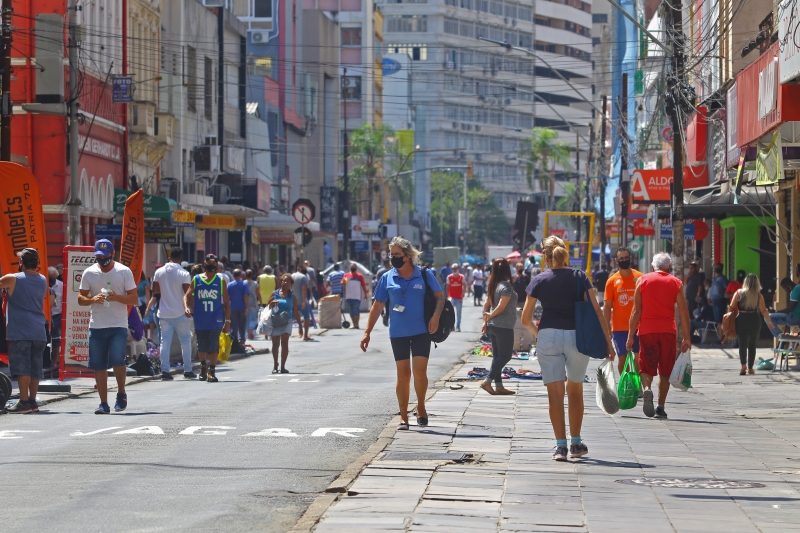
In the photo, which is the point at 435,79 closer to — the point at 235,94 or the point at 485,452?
the point at 235,94

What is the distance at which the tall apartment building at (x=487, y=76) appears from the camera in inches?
5699

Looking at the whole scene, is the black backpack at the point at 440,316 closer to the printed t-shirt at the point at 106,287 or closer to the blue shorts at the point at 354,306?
the printed t-shirt at the point at 106,287

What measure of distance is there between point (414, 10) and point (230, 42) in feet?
297

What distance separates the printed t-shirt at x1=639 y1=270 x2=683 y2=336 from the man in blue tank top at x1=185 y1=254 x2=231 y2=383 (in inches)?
293

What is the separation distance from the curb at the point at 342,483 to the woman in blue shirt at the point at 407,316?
0.45m

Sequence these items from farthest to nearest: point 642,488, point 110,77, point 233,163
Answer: point 233,163 → point 110,77 → point 642,488

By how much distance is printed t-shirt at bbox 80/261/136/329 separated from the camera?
48.7 ft

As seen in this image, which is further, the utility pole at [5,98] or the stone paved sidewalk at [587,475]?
the utility pole at [5,98]

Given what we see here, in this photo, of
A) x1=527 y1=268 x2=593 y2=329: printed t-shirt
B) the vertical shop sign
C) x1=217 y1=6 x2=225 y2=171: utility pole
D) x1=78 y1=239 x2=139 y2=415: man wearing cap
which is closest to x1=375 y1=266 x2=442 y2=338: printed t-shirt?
x1=527 y1=268 x2=593 y2=329: printed t-shirt

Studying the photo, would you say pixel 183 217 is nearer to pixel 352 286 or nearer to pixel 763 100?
pixel 352 286

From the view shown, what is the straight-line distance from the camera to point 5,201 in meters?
18.9

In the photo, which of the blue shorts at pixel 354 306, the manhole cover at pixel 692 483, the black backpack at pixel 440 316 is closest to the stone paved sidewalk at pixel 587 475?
the manhole cover at pixel 692 483

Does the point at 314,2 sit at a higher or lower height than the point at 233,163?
higher

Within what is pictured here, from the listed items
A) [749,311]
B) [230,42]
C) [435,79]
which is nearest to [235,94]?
[230,42]
